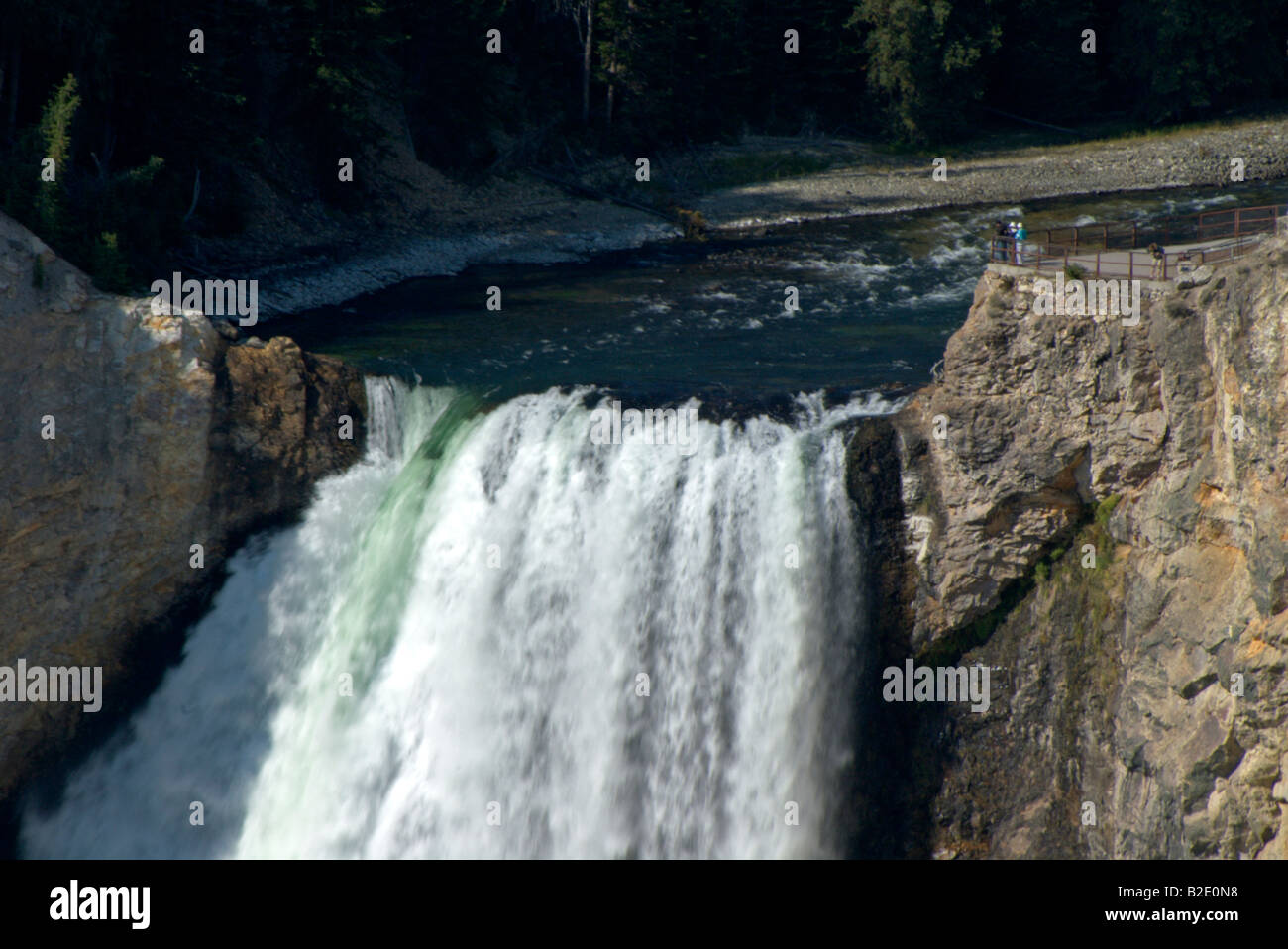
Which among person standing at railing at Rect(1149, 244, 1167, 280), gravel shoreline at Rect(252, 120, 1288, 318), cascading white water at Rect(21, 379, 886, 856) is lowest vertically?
cascading white water at Rect(21, 379, 886, 856)

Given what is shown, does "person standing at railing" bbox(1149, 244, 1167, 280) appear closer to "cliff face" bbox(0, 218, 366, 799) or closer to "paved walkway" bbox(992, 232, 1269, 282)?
"paved walkway" bbox(992, 232, 1269, 282)

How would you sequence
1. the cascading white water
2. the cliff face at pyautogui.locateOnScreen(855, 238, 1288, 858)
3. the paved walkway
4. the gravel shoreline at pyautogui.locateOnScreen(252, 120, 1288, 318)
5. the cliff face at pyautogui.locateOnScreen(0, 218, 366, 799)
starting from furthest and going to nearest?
the gravel shoreline at pyautogui.locateOnScreen(252, 120, 1288, 318) → the cliff face at pyautogui.locateOnScreen(0, 218, 366, 799) → the cascading white water → the paved walkway → the cliff face at pyautogui.locateOnScreen(855, 238, 1288, 858)

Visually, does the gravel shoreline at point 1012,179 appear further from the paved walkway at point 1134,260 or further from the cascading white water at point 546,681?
the cascading white water at point 546,681

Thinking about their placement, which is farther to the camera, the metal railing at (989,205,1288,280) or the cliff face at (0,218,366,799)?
the cliff face at (0,218,366,799)

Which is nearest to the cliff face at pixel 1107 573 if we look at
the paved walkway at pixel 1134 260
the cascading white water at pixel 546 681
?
the paved walkway at pixel 1134 260

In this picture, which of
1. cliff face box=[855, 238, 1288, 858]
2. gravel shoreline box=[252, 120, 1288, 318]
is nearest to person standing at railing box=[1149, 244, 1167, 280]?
cliff face box=[855, 238, 1288, 858]

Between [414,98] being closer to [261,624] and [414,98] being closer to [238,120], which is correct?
[238,120]
